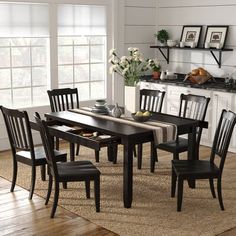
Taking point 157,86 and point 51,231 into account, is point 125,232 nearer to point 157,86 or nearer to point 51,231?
point 51,231

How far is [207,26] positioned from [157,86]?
112cm

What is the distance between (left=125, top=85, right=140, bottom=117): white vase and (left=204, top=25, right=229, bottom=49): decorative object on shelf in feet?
6.95

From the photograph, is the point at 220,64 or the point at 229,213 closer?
the point at 229,213

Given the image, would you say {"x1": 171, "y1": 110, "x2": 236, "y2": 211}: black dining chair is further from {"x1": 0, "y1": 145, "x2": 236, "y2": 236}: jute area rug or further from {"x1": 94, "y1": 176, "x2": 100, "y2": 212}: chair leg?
{"x1": 94, "y1": 176, "x2": 100, "y2": 212}: chair leg

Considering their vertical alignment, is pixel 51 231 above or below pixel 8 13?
below

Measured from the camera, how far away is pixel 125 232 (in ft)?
12.3

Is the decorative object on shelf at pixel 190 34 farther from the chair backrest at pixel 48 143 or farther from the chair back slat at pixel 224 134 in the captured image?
the chair backrest at pixel 48 143

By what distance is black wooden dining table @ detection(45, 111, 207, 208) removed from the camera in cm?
409

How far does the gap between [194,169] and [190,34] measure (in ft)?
10.8

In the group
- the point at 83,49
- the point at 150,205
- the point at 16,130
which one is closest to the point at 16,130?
the point at 16,130

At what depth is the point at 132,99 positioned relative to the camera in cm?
488

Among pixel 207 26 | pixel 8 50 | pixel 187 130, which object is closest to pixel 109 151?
pixel 187 130

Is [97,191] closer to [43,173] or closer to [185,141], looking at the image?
[43,173]

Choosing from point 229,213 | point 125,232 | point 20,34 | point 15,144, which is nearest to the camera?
point 125,232
